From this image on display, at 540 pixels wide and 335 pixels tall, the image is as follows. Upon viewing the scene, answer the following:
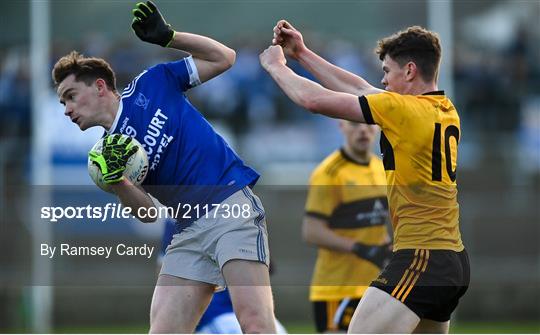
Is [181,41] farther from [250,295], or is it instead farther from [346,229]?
[346,229]

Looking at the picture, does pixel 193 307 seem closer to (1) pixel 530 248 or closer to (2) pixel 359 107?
(2) pixel 359 107

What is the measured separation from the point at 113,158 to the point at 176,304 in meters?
0.89

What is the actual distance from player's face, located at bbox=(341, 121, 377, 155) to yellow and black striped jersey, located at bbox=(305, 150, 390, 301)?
7.7 inches

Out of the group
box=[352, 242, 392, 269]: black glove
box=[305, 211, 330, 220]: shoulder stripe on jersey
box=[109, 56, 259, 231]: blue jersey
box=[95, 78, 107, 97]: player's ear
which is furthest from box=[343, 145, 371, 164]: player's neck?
box=[95, 78, 107, 97]: player's ear

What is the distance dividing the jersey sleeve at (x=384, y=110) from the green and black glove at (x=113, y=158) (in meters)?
1.30

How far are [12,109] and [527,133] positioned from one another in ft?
22.3

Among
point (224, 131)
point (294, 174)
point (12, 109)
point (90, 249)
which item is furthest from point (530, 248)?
point (12, 109)

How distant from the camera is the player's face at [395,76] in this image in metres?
6.21

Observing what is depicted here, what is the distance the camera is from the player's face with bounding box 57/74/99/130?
260 inches

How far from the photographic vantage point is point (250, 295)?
20.4 feet

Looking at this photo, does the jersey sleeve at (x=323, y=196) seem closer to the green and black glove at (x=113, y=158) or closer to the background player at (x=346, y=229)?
the background player at (x=346, y=229)

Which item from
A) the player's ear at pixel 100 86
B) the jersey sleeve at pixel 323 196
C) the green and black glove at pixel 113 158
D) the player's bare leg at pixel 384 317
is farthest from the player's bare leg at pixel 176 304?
the jersey sleeve at pixel 323 196

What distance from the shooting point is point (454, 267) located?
6066mm

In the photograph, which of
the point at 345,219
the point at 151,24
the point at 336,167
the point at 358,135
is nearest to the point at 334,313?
the point at 345,219
